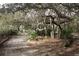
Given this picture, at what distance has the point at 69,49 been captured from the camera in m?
1.33

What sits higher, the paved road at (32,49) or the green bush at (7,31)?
the green bush at (7,31)

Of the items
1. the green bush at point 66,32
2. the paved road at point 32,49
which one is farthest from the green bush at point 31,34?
the green bush at point 66,32

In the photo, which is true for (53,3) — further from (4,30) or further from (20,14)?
(4,30)

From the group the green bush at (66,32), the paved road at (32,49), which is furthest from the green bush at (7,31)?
the green bush at (66,32)

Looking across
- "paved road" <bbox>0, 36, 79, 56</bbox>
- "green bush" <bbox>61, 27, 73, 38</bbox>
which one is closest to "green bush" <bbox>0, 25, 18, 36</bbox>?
"paved road" <bbox>0, 36, 79, 56</bbox>

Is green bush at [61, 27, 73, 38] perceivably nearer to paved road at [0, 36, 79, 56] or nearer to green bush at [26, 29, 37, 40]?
paved road at [0, 36, 79, 56]

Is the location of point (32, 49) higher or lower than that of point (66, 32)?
lower

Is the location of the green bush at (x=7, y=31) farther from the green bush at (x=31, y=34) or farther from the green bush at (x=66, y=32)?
the green bush at (x=66, y=32)

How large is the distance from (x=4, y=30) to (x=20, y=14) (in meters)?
0.21

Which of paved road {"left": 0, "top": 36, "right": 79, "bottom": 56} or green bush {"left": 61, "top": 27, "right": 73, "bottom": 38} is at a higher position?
green bush {"left": 61, "top": 27, "right": 73, "bottom": 38}

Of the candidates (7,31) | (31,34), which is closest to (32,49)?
(31,34)

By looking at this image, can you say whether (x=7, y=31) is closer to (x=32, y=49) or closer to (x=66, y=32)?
(x=32, y=49)

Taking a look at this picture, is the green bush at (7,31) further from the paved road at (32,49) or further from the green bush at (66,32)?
the green bush at (66,32)

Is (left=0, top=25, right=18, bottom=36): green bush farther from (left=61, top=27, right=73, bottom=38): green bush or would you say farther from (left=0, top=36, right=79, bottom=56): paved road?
(left=61, top=27, right=73, bottom=38): green bush
